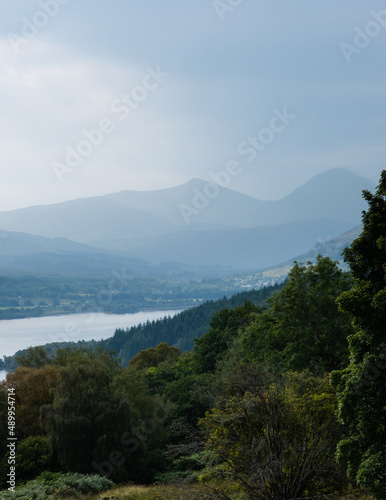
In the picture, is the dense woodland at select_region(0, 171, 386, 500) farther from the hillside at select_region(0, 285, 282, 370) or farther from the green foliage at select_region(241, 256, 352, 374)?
the hillside at select_region(0, 285, 282, 370)

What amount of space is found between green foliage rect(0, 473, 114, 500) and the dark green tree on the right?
12099 millimetres

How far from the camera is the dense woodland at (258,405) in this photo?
12281 mm

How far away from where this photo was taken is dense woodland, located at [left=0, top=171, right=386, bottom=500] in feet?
40.3

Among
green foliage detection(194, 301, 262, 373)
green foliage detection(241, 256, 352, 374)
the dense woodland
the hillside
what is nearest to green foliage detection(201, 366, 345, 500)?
the dense woodland

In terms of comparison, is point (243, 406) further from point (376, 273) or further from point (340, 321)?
point (340, 321)

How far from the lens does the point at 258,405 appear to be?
47.2 feet

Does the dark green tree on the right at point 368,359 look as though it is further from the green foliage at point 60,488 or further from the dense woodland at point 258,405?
the green foliage at point 60,488

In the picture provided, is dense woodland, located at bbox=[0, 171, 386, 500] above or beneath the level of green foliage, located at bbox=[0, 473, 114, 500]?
above

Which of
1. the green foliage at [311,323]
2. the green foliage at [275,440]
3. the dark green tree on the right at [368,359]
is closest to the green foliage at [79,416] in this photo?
the green foliage at [311,323]

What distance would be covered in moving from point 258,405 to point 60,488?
10584 millimetres

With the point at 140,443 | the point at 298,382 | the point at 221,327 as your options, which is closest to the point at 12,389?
the point at 140,443

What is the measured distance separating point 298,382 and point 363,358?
5.32m

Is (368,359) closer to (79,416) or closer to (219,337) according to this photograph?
(79,416)

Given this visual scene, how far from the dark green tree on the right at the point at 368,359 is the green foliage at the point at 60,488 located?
12099 millimetres
